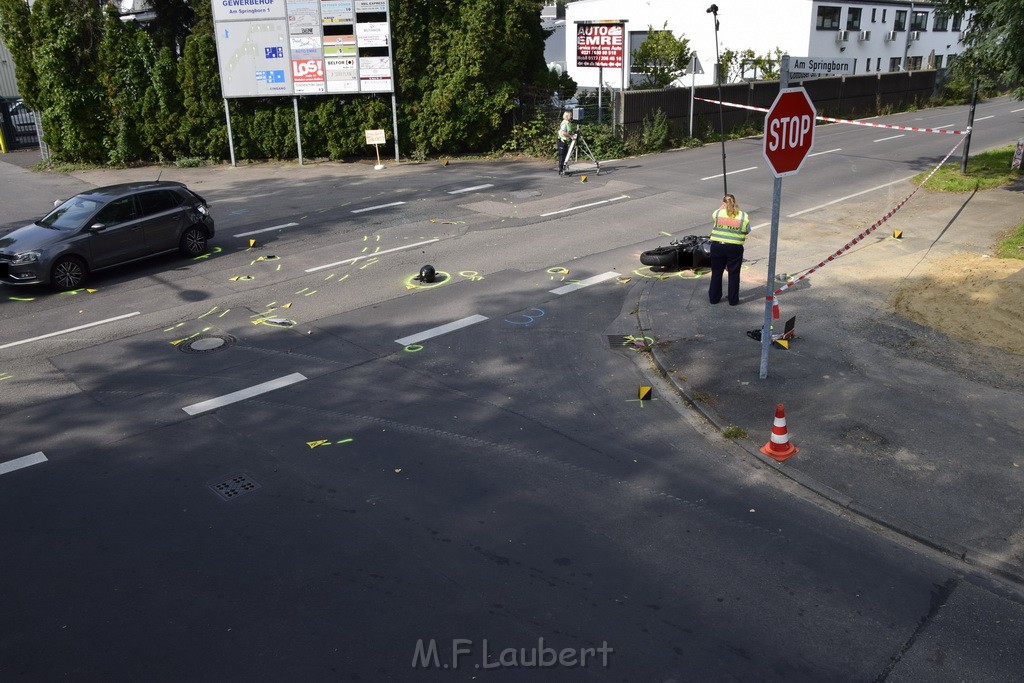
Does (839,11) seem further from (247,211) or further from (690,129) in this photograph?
(247,211)

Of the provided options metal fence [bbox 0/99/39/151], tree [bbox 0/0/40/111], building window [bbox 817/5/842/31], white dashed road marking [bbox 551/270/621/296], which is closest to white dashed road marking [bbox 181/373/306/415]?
white dashed road marking [bbox 551/270/621/296]

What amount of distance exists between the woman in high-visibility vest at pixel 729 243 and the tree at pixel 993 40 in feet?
31.8

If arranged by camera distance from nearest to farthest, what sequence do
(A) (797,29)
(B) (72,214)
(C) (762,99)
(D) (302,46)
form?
1. (B) (72,214)
2. (D) (302,46)
3. (C) (762,99)
4. (A) (797,29)

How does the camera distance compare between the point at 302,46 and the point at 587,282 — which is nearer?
the point at 587,282

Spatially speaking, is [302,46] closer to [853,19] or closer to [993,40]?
[993,40]

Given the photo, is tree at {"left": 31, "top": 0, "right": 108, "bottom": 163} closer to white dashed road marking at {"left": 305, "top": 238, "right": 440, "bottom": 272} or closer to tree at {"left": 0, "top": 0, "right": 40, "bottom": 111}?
tree at {"left": 0, "top": 0, "right": 40, "bottom": 111}

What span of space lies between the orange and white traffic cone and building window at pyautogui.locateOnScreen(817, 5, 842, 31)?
44.5m

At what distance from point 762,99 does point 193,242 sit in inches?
1040

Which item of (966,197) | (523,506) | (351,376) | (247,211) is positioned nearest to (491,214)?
(247,211)

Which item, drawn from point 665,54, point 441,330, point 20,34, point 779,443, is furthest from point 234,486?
point 665,54

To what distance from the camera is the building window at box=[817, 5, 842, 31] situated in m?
45.4

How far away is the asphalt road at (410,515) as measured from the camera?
546 cm

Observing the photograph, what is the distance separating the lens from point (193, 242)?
15945 millimetres

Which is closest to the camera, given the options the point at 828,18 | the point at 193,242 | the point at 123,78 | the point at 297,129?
the point at 193,242
